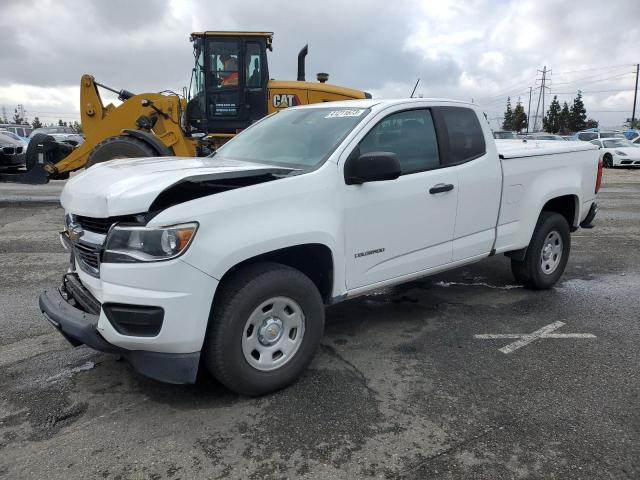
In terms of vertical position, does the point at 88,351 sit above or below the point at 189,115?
below

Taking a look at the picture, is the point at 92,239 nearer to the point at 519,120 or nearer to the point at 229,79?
the point at 229,79

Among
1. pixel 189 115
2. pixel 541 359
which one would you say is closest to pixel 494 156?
pixel 541 359

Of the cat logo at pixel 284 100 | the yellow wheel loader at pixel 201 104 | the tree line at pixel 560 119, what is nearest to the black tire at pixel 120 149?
the yellow wheel loader at pixel 201 104

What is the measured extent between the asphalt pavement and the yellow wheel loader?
21.0 ft

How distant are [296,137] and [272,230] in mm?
1274

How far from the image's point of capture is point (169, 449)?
2.85 metres

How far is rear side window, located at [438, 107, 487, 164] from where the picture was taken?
14.7ft

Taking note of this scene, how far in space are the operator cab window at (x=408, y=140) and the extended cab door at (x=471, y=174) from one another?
4.2 inches

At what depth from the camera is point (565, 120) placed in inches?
3132

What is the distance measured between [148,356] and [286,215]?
3.73ft

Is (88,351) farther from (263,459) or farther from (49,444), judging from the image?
(263,459)

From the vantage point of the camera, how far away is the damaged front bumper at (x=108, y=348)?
9.75 feet

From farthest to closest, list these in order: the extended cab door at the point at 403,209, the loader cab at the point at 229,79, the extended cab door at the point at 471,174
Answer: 1. the loader cab at the point at 229,79
2. the extended cab door at the point at 471,174
3. the extended cab door at the point at 403,209

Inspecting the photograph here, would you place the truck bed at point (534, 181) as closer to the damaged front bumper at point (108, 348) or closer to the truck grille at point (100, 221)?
the damaged front bumper at point (108, 348)
